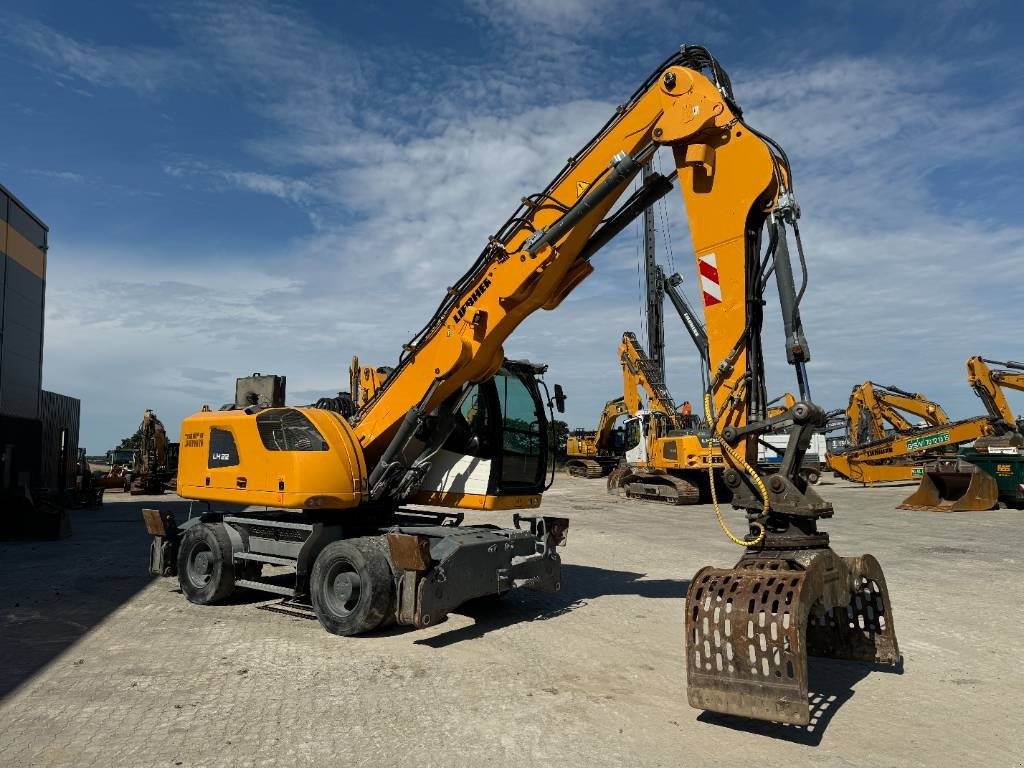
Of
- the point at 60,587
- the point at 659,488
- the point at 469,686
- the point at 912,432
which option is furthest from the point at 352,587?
the point at 912,432

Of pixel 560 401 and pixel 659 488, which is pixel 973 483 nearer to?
pixel 659 488

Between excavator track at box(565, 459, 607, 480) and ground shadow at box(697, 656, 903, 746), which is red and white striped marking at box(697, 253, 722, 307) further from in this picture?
excavator track at box(565, 459, 607, 480)

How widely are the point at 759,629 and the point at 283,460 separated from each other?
5106mm

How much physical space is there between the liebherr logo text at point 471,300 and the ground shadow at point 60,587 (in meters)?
4.60

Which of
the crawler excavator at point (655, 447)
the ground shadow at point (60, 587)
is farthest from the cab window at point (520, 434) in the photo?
the crawler excavator at point (655, 447)

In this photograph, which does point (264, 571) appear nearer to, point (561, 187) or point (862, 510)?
point (561, 187)

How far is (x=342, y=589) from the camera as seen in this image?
23.6ft

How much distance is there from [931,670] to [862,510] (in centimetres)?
1452

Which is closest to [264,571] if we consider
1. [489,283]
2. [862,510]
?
[489,283]

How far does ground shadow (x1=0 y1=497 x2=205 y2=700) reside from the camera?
6.48m

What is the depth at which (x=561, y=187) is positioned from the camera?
7.33 m

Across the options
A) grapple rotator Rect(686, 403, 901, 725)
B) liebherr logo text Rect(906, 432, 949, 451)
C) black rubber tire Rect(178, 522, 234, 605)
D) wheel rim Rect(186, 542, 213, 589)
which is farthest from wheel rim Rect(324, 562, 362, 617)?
liebherr logo text Rect(906, 432, 949, 451)

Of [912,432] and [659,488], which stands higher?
[912,432]

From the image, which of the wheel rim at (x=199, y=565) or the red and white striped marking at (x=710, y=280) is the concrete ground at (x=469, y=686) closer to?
the wheel rim at (x=199, y=565)
